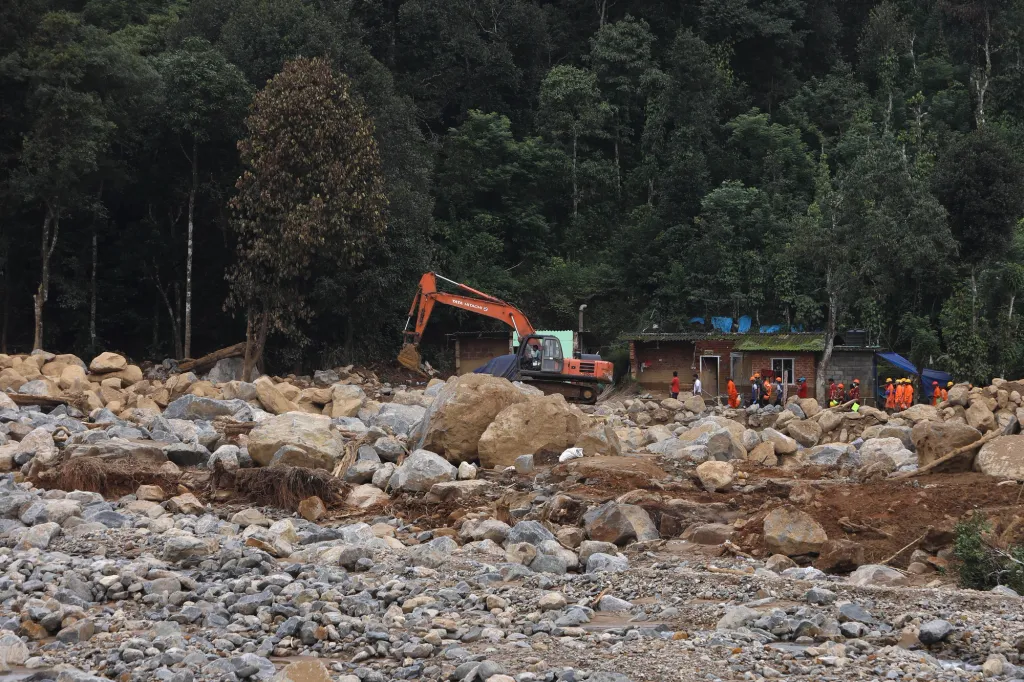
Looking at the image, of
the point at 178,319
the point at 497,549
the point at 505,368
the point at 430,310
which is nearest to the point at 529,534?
the point at 497,549

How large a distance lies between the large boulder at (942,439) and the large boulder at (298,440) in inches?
293

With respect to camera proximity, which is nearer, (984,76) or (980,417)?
(980,417)

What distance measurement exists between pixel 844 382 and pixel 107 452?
989 inches

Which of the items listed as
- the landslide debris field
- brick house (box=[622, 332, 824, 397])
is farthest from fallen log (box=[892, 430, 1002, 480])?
brick house (box=[622, 332, 824, 397])

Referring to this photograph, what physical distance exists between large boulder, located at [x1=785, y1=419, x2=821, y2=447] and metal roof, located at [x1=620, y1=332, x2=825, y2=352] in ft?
48.3

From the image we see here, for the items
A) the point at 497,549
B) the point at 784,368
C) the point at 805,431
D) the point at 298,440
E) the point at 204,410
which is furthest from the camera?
the point at 784,368

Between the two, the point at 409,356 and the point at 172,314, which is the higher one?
the point at 172,314

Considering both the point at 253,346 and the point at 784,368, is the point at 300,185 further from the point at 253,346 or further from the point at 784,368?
the point at 784,368

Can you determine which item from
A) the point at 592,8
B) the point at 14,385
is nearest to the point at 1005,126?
the point at 592,8

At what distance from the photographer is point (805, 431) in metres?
20.6

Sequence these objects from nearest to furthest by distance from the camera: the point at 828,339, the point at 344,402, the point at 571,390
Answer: the point at 344,402 → the point at 571,390 → the point at 828,339

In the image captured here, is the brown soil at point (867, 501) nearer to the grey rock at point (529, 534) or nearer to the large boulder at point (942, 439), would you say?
the large boulder at point (942, 439)

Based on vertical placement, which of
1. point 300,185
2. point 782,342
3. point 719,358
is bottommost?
point 719,358

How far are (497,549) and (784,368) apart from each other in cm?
2686
